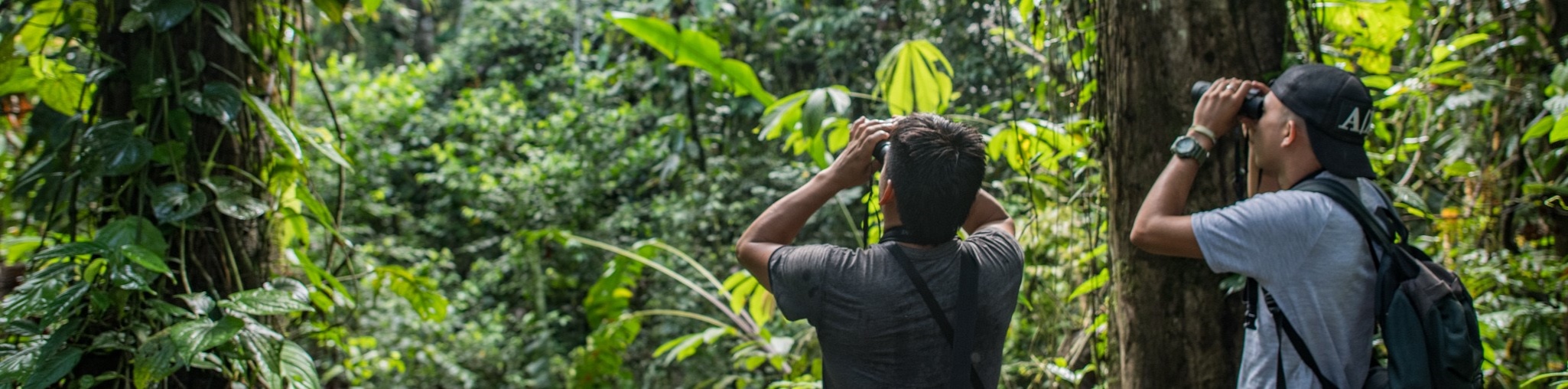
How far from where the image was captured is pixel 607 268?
3.86 meters

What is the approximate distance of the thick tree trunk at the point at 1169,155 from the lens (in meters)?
1.62

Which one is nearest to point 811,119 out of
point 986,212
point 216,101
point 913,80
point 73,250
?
point 913,80

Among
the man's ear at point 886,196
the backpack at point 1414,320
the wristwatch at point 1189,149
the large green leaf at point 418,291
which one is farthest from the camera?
the large green leaf at point 418,291

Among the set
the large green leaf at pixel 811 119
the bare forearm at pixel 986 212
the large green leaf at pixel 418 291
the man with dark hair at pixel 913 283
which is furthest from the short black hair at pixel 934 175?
the large green leaf at pixel 418 291

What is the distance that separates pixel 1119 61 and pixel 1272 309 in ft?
1.68

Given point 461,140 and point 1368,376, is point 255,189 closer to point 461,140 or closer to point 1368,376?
point 1368,376

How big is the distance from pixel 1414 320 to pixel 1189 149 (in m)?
0.38

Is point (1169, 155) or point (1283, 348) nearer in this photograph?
point (1283, 348)

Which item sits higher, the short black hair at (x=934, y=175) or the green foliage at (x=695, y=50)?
the short black hair at (x=934, y=175)

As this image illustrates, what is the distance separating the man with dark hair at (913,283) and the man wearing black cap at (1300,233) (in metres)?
0.31

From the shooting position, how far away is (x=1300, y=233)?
1.36m

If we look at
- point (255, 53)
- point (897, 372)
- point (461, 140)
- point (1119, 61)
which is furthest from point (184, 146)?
point (461, 140)

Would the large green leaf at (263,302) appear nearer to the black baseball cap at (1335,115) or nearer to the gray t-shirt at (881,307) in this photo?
the gray t-shirt at (881,307)

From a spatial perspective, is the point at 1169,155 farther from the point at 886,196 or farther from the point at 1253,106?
the point at 886,196
